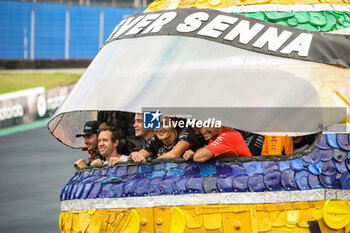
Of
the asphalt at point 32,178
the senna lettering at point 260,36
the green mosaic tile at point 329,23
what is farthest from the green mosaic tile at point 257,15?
the asphalt at point 32,178

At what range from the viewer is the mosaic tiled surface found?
598cm

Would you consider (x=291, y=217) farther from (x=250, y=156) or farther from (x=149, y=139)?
(x=149, y=139)

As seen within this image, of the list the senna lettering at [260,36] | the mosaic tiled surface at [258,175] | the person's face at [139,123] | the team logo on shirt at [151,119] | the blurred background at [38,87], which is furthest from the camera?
the blurred background at [38,87]

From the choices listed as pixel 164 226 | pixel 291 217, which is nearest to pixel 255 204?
pixel 291 217

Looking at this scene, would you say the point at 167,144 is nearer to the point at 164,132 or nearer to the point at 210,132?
the point at 164,132

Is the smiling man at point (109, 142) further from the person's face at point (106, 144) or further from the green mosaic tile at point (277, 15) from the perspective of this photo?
the green mosaic tile at point (277, 15)

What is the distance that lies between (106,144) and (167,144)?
0.72m

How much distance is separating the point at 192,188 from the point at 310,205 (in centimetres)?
91

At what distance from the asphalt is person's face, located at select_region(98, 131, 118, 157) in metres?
4.05

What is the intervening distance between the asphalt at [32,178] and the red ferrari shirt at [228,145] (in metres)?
5.35

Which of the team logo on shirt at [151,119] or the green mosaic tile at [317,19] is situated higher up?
the green mosaic tile at [317,19]

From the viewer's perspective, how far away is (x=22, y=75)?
84.1ft

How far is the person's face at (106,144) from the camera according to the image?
23.7 feet


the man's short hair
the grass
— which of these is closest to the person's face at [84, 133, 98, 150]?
the man's short hair
